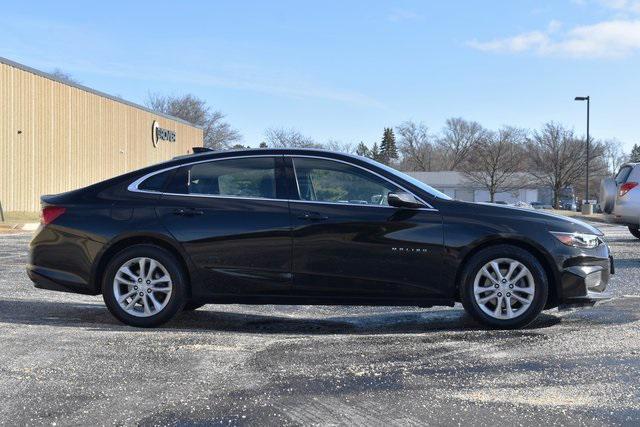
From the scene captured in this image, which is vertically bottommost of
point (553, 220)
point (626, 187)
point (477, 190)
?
point (553, 220)

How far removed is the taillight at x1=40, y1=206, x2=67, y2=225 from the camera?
5.70m

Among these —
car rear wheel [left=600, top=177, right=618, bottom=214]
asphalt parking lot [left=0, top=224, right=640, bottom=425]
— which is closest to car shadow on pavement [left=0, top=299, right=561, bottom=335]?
asphalt parking lot [left=0, top=224, right=640, bottom=425]

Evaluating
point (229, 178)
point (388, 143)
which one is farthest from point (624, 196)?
point (388, 143)

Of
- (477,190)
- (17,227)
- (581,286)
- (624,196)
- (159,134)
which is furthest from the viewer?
→ (477,190)

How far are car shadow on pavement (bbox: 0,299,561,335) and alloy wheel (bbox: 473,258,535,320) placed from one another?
0.26 meters

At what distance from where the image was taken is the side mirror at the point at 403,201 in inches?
210

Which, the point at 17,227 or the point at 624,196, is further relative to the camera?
the point at 17,227

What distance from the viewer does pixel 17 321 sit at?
570 cm

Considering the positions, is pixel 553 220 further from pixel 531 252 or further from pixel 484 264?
pixel 484 264

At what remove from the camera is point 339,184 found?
557 cm

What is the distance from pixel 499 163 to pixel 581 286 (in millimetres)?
56063

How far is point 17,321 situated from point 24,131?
24209 mm

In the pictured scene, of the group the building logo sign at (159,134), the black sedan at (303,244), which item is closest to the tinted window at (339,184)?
the black sedan at (303,244)

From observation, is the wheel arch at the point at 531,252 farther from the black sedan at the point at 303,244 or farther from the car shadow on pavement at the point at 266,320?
the car shadow on pavement at the point at 266,320
